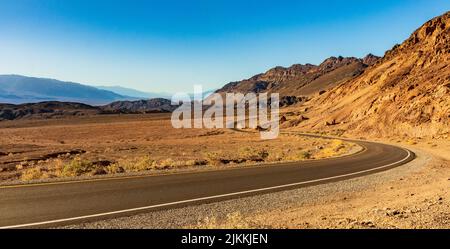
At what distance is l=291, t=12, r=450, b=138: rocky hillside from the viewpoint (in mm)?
49188

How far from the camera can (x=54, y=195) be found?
1130 centimetres

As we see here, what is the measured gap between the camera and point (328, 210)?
10258 millimetres

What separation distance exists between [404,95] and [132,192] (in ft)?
183

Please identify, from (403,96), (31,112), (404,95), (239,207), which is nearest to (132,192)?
(239,207)

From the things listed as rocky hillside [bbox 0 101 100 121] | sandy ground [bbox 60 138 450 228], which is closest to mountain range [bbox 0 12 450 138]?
sandy ground [bbox 60 138 450 228]

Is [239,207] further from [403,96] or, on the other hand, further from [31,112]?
[31,112]

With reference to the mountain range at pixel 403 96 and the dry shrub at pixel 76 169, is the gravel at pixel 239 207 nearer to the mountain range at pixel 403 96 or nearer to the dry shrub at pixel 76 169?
the dry shrub at pixel 76 169

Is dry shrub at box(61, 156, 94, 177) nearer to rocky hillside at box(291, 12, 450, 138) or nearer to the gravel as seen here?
the gravel

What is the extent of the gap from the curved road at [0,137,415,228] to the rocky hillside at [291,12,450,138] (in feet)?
116

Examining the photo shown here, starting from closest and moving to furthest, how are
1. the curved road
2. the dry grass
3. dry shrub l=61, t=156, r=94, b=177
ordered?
the curved road < dry shrub l=61, t=156, r=94, b=177 < the dry grass

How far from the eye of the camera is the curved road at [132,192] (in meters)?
9.19
